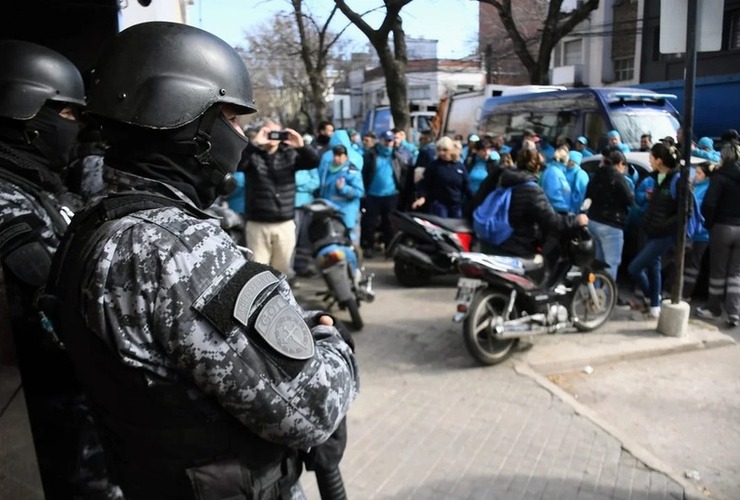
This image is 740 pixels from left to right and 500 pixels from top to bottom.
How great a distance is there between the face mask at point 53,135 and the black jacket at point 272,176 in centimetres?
300

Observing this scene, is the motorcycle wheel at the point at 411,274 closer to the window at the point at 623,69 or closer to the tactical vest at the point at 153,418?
the tactical vest at the point at 153,418

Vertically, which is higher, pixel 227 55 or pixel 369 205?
pixel 227 55

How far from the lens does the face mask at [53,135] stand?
241 cm

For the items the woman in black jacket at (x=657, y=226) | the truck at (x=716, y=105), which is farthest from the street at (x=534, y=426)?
the truck at (x=716, y=105)

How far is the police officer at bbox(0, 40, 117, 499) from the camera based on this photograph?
208 cm

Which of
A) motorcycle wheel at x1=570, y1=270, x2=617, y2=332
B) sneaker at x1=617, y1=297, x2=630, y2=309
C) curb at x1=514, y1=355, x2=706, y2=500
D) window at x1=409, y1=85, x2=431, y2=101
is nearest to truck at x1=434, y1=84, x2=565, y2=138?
sneaker at x1=617, y1=297, x2=630, y2=309

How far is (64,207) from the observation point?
2.40 m

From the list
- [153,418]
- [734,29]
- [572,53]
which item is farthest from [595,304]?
[572,53]

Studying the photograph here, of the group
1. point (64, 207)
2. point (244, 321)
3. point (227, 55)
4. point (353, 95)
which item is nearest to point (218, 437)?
point (244, 321)

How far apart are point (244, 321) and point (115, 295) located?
277 mm

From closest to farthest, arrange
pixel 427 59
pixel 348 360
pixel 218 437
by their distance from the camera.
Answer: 1. pixel 218 437
2. pixel 348 360
3. pixel 427 59

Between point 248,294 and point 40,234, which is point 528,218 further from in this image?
point 248,294

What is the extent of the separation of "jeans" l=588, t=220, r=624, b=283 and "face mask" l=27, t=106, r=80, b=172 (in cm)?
512

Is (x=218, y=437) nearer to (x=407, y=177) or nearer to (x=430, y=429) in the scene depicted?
(x=430, y=429)
